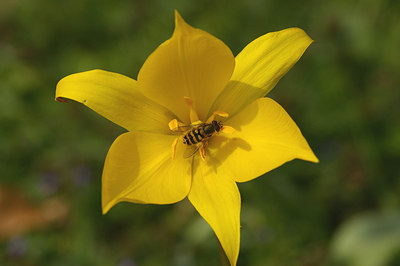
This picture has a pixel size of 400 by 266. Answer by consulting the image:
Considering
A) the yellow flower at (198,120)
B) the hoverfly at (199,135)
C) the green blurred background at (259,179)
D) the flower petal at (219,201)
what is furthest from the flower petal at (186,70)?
the green blurred background at (259,179)

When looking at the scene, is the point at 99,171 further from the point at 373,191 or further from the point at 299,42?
the point at 299,42

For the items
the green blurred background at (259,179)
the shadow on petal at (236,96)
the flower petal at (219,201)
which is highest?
the shadow on petal at (236,96)

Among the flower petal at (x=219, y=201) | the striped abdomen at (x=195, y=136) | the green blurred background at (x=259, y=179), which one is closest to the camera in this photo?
the flower petal at (x=219, y=201)

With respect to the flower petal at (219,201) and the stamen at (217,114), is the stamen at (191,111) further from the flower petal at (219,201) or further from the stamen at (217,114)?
the flower petal at (219,201)

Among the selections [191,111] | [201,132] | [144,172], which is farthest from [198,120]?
[144,172]

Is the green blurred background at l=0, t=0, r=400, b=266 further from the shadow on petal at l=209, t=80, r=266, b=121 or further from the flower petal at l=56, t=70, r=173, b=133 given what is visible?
the flower petal at l=56, t=70, r=173, b=133

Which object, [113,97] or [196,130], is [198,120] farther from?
[113,97]

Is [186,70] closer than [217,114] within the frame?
Yes
